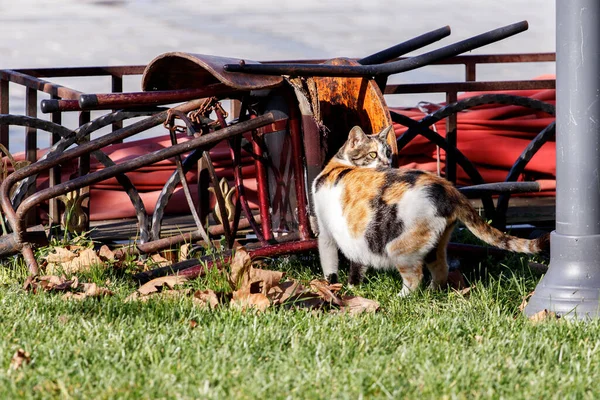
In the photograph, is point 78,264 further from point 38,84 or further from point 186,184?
point 38,84

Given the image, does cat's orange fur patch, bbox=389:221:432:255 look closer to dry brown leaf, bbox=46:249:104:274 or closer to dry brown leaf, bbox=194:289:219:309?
dry brown leaf, bbox=194:289:219:309

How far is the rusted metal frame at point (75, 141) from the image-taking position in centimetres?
469

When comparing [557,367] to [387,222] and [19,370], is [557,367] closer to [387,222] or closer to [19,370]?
[387,222]

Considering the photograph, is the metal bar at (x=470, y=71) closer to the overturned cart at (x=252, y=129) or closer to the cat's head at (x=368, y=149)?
the overturned cart at (x=252, y=129)

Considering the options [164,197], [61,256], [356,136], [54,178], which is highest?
[356,136]

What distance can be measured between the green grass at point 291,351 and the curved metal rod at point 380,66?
Answer: 1.11m

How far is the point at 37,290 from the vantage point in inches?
135

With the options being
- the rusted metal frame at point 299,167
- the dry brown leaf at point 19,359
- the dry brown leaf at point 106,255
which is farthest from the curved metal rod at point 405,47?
the dry brown leaf at point 19,359

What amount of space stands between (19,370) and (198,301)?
0.91 metres

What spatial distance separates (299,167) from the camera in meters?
3.87

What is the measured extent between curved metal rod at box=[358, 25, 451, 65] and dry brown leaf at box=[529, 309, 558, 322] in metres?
1.82

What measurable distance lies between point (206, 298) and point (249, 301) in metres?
0.18

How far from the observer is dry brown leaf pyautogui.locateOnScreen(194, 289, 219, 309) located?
124 inches

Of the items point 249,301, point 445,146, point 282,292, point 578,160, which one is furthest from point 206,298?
point 445,146
